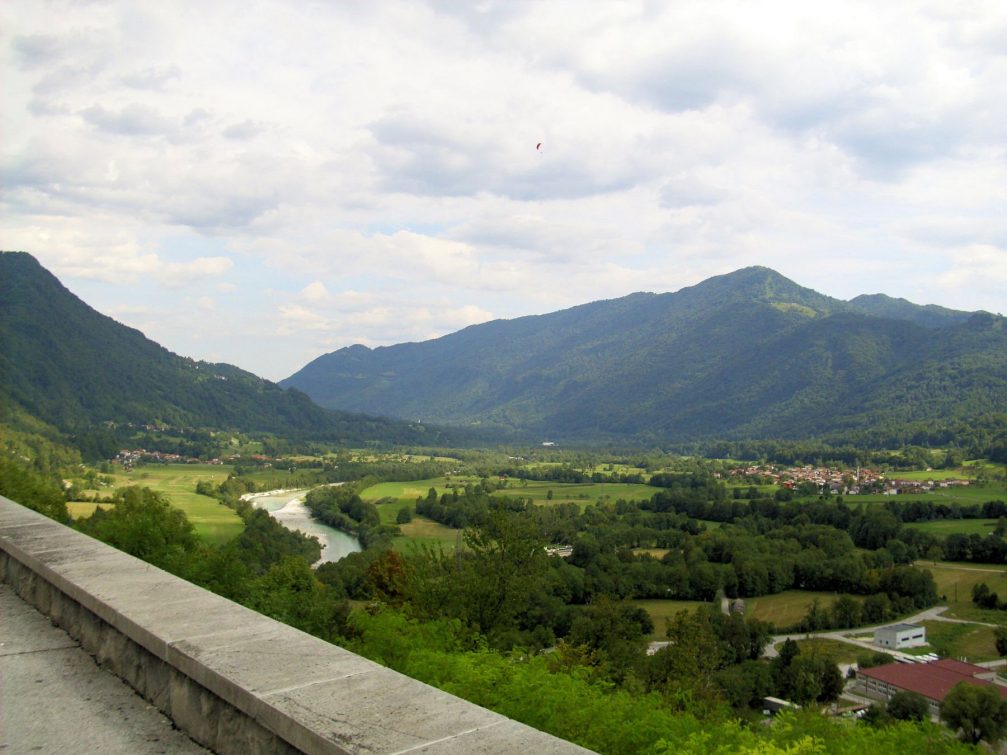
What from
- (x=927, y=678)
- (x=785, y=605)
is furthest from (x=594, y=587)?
(x=927, y=678)

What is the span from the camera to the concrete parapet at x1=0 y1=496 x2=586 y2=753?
2469 mm

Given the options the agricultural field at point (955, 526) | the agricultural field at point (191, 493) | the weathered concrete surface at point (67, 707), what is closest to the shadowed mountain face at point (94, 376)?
the agricultural field at point (191, 493)

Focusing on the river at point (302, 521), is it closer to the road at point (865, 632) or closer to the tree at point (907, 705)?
the road at point (865, 632)

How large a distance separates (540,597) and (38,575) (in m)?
41.6

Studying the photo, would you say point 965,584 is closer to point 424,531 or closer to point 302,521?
point 424,531

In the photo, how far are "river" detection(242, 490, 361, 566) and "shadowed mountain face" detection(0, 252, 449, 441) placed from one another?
150ft

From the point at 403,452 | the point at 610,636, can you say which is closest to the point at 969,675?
the point at 610,636

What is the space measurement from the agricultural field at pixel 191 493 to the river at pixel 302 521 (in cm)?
605

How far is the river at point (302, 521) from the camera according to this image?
6468cm

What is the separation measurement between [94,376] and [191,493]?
81.1 metres

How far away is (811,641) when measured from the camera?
5069cm

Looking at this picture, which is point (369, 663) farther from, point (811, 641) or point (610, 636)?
point (811, 641)

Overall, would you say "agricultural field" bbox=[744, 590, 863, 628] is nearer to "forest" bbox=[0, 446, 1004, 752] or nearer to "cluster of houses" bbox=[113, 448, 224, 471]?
"forest" bbox=[0, 446, 1004, 752]

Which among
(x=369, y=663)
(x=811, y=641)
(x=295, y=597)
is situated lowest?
(x=811, y=641)
